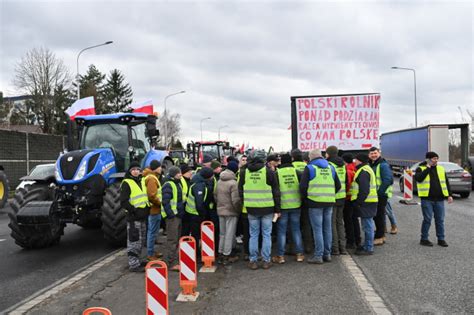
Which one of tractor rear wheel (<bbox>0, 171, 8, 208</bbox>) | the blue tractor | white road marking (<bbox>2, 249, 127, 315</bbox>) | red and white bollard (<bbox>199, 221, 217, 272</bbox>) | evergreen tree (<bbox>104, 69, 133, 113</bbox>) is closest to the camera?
white road marking (<bbox>2, 249, 127, 315</bbox>)

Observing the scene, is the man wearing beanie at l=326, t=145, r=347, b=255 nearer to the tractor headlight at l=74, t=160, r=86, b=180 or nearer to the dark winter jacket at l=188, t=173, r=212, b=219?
the dark winter jacket at l=188, t=173, r=212, b=219

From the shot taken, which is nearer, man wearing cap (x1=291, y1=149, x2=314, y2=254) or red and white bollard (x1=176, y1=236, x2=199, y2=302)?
red and white bollard (x1=176, y1=236, x2=199, y2=302)

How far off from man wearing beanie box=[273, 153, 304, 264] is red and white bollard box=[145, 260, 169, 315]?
3.15 m

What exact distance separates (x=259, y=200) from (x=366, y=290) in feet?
6.72

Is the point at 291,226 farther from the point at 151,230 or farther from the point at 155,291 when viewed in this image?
the point at 155,291

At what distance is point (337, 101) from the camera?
10234mm

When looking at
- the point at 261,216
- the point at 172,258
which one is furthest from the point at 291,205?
the point at 172,258

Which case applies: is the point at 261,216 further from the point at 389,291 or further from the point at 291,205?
the point at 389,291

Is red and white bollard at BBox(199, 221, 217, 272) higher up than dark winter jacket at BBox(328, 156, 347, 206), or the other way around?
dark winter jacket at BBox(328, 156, 347, 206)

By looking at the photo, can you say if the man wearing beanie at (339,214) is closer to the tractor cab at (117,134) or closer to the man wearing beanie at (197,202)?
the man wearing beanie at (197,202)

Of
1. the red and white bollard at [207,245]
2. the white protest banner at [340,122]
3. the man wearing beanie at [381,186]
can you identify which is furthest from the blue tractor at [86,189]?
the man wearing beanie at [381,186]

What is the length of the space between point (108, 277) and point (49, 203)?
1943mm

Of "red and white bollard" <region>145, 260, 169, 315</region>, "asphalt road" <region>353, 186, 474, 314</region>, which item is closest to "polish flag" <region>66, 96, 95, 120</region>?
"asphalt road" <region>353, 186, 474, 314</region>

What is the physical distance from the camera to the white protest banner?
10086 mm
